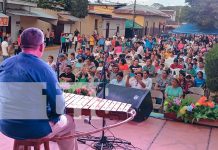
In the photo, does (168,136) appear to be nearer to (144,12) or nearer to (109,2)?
(144,12)

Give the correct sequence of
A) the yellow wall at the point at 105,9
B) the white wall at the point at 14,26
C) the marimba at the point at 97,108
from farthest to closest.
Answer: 1. the yellow wall at the point at 105,9
2. the white wall at the point at 14,26
3. the marimba at the point at 97,108

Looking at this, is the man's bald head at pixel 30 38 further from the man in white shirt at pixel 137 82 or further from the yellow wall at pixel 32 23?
the yellow wall at pixel 32 23

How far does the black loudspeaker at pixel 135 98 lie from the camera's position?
6.54 m

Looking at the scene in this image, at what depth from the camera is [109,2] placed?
153ft

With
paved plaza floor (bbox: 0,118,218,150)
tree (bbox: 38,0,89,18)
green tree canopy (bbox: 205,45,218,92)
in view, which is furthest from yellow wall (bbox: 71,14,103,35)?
paved plaza floor (bbox: 0,118,218,150)

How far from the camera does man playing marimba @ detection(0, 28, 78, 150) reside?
293 cm

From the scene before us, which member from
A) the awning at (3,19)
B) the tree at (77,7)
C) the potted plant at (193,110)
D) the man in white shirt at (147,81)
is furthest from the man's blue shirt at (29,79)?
the tree at (77,7)

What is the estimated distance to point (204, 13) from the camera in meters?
24.0

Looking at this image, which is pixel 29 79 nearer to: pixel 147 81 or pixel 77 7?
pixel 147 81

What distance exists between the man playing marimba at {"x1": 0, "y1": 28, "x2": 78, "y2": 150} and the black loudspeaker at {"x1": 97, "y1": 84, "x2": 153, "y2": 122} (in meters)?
3.53

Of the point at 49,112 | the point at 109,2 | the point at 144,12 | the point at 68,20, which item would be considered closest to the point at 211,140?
the point at 49,112

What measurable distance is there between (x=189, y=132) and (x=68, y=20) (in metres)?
23.5

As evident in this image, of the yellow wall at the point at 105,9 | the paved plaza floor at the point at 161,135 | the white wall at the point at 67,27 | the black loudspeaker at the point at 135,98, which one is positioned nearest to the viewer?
the paved plaza floor at the point at 161,135

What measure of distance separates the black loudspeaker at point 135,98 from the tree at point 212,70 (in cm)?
199
